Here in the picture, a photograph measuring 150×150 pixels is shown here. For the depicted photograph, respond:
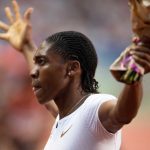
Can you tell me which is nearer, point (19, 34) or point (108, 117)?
point (108, 117)

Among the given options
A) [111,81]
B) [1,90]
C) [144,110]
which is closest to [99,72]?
[111,81]

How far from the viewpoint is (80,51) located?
2338mm

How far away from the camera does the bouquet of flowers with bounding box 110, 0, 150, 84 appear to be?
62.6 inches

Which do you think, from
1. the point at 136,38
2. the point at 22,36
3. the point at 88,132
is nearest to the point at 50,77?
the point at 88,132

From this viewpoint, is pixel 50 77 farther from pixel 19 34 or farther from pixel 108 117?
pixel 19 34

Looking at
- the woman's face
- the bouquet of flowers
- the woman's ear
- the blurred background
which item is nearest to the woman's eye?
the woman's face

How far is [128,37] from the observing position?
16.1 ft

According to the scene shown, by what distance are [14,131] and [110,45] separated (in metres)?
1.12

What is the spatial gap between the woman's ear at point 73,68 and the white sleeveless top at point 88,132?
0.14m

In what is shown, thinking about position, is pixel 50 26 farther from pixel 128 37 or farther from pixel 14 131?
pixel 14 131

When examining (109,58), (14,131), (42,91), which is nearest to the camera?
(42,91)

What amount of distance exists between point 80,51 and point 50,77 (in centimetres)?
17

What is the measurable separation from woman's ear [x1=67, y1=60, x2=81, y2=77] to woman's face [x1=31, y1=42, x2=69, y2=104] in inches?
0.6

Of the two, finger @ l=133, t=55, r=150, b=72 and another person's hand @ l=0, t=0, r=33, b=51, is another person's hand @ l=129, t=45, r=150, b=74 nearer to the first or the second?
finger @ l=133, t=55, r=150, b=72
